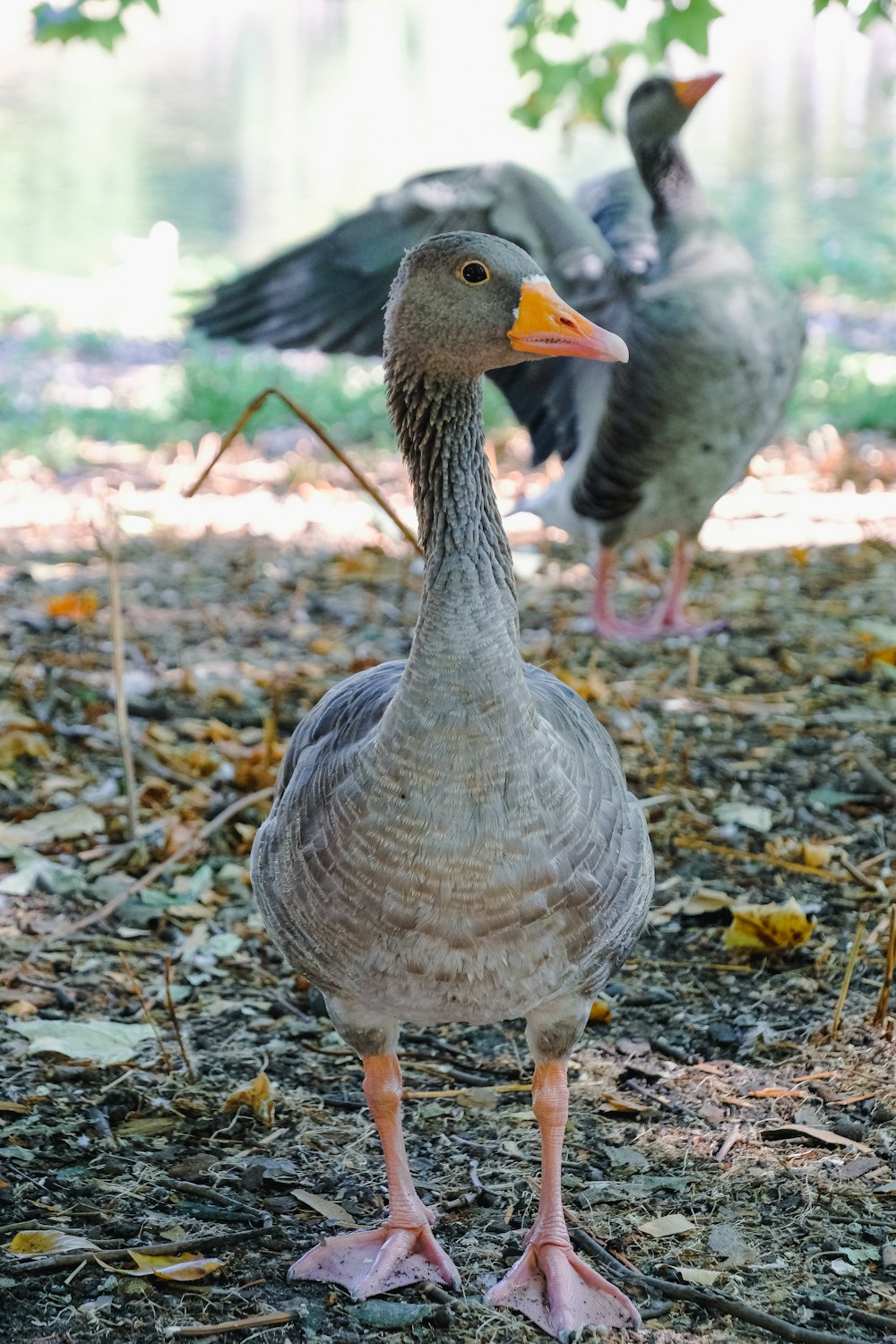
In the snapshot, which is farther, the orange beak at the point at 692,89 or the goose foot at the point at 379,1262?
the orange beak at the point at 692,89

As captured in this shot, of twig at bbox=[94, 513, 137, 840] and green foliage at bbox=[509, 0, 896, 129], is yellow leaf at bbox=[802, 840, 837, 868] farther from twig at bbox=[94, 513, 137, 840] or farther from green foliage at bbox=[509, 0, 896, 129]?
green foliage at bbox=[509, 0, 896, 129]

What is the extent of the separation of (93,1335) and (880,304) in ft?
45.5

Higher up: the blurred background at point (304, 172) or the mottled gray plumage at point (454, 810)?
the blurred background at point (304, 172)

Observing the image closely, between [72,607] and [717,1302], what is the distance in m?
4.49

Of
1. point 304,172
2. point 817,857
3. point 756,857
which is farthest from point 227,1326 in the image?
point 304,172

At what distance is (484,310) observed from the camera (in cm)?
252

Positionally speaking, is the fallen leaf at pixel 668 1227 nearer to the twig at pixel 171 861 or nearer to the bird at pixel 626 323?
the twig at pixel 171 861

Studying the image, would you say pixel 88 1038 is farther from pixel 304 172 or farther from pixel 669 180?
pixel 304 172

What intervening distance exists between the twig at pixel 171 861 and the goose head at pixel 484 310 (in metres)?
1.89

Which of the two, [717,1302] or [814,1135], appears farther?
[814,1135]

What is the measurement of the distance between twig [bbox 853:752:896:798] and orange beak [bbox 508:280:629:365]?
2.30 m

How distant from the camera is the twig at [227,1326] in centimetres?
234

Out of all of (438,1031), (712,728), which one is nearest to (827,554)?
(712,728)

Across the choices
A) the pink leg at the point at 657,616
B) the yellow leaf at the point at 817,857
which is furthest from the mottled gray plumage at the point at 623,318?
the yellow leaf at the point at 817,857
